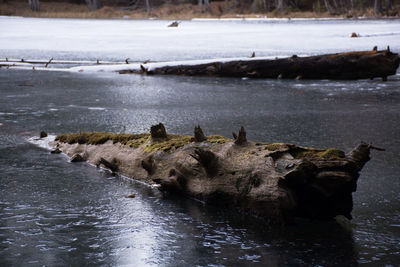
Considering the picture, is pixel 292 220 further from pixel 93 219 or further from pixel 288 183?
pixel 93 219

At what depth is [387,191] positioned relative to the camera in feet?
15.6

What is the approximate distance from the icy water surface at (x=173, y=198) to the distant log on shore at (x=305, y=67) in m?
1.10

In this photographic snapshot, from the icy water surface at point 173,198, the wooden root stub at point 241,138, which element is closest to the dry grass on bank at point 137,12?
the icy water surface at point 173,198

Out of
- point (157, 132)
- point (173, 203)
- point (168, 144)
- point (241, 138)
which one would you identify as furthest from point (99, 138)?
point (241, 138)

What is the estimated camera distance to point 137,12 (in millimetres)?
54875

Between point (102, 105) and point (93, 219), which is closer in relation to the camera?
point (93, 219)

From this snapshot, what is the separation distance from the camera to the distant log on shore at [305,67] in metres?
13.7

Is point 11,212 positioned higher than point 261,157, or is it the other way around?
point 261,157

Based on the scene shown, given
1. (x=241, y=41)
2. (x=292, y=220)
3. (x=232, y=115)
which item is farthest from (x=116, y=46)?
(x=292, y=220)

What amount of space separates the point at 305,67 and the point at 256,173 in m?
11.0

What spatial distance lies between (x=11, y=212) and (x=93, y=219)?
0.75 m

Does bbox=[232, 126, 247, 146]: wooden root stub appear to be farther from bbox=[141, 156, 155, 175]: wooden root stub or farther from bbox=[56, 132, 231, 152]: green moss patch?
bbox=[141, 156, 155, 175]: wooden root stub

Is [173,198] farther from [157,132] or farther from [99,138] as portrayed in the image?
[99,138]

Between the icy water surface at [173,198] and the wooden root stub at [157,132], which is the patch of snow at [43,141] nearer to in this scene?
the icy water surface at [173,198]
